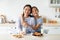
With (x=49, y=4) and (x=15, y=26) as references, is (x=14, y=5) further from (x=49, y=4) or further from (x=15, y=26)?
(x=49, y=4)

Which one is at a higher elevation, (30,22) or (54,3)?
(54,3)

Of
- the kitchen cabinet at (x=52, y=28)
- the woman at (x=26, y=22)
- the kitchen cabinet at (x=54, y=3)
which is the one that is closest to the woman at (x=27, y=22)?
the woman at (x=26, y=22)

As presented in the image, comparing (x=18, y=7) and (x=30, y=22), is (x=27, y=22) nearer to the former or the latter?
(x=30, y=22)

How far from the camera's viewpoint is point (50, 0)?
381cm

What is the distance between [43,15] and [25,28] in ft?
2.79

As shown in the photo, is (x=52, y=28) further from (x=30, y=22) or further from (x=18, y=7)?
(x=18, y=7)

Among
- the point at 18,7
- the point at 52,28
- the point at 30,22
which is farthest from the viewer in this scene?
the point at 18,7

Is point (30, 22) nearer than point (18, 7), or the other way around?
point (30, 22)

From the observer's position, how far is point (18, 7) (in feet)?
13.2

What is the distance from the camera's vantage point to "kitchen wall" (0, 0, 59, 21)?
13.1 ft

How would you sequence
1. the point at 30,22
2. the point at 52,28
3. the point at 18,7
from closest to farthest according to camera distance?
the point at 30,22, the point at 52,28, the point at 18,7

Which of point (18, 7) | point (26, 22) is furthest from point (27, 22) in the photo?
point (18, 7)

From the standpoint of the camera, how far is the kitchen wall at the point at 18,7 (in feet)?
13.1

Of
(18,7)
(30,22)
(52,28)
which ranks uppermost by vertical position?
(18,7)
